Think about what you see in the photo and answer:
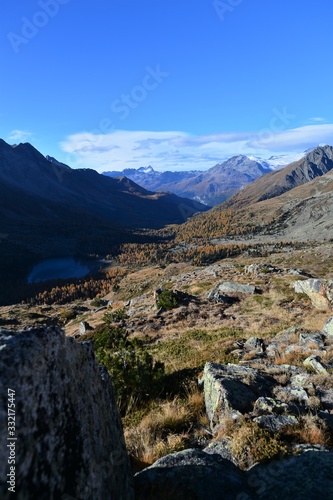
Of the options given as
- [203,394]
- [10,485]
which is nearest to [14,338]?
[10,485]

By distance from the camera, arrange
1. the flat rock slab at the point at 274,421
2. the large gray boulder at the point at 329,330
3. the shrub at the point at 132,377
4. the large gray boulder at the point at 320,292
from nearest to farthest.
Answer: the flat rock slab at the point at 274,421
the shrub at the point at 132,377
the large gray boulder at the point at 329,330
the large gray boulder at the point at 320,292

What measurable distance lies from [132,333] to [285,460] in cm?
2480

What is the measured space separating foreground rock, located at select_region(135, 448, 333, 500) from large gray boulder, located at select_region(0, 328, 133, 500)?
62cm

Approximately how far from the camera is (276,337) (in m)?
19.2

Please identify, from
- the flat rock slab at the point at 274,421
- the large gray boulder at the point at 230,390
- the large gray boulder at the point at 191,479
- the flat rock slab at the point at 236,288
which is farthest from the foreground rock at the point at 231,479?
the flat rock slab at the point at 236,288

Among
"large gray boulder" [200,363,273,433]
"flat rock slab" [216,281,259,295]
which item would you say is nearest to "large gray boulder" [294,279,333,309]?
"flat rock slab" [216,281,259,295]

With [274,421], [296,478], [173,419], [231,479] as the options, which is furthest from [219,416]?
[296,478]

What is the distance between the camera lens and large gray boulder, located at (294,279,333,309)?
85.0ft

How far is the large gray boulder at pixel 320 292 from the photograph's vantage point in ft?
85.0

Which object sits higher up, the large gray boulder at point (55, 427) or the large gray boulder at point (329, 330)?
the large gray boulder at point (55, 427)

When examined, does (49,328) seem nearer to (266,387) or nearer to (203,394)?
(203,394)

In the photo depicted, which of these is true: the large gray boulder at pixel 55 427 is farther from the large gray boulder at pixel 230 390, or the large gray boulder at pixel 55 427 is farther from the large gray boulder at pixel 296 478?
the large gray boulder at pixel 230 390

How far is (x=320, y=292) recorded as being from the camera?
27.1m

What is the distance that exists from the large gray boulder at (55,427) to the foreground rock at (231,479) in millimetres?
625
